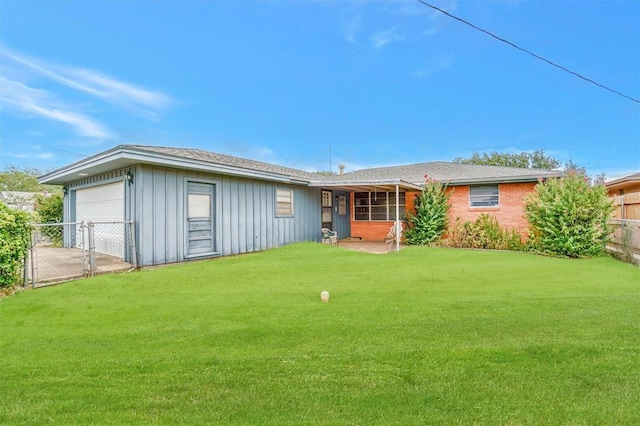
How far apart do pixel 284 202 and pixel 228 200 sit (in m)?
2.65

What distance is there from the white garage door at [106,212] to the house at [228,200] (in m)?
0.03

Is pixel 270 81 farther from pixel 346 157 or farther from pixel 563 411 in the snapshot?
pixel 563 411

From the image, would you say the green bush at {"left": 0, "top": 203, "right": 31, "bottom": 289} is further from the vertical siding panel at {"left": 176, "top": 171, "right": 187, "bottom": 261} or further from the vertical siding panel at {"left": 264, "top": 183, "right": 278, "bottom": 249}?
the vertical siding panel at {"left": 264, "top": 183, "right": 278, "bottom": 249}

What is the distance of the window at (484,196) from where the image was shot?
13305 millimetres

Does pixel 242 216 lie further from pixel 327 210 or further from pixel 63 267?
pixel 327 210

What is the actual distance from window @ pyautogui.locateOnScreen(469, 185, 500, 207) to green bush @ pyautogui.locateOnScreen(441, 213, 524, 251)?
1.94 feet

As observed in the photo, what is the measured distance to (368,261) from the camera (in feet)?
30.2

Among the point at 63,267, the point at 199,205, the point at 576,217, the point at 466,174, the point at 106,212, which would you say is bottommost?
the point at 63,267

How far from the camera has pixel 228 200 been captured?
33.3 ft

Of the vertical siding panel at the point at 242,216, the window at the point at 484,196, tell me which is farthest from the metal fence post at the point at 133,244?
the window at the point at 484,196

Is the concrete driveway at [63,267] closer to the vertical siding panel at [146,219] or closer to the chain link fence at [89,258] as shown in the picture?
the chain link fence at [89,258]

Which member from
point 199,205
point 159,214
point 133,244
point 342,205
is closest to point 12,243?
point 133,244

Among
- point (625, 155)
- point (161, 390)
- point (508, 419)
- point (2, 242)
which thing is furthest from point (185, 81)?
point (625, 155)

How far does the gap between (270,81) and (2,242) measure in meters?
15.3
